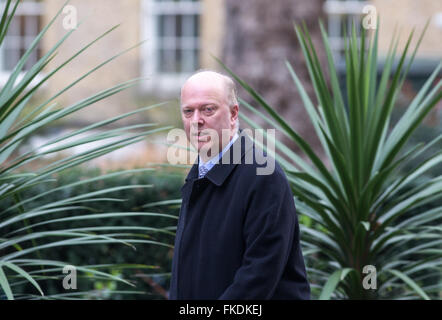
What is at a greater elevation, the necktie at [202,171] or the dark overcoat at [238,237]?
the necktie at [202,171]

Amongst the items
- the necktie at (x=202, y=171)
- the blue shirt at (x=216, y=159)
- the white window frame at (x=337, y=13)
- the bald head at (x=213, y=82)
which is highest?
the white window frame at (x=337, y=13)

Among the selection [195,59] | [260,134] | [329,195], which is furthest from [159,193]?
[195,59]

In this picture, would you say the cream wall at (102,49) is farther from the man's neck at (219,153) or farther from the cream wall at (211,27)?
the man's neck at (219,153)

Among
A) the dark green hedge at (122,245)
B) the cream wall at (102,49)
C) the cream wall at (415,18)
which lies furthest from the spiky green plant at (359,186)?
the cream wall at (102,49)

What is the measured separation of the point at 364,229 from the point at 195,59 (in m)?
11.6

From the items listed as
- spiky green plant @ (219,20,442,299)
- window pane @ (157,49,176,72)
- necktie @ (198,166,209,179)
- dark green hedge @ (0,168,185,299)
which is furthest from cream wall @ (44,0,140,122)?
necktie @ (198,166,209,179)

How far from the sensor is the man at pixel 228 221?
80.0 inches

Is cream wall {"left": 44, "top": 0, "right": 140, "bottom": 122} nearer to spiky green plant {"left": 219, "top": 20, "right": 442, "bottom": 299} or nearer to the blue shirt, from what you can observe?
spiky green plant {"left": 219, "top": 20, "right": 442, "bottom": 299}

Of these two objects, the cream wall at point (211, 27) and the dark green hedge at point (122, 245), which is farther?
the cream wall at point (211, 27)

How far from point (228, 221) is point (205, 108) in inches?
13.2

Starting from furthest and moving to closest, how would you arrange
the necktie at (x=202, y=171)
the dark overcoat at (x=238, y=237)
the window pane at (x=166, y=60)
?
the window pane at (x=166, y=60) → the necktie at (x=202, y=171) → the dark overcoat at (x=238, y=237)

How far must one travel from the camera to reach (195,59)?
14516mm

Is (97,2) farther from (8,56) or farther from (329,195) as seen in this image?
(329,195)

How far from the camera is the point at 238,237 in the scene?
2.09 metres
